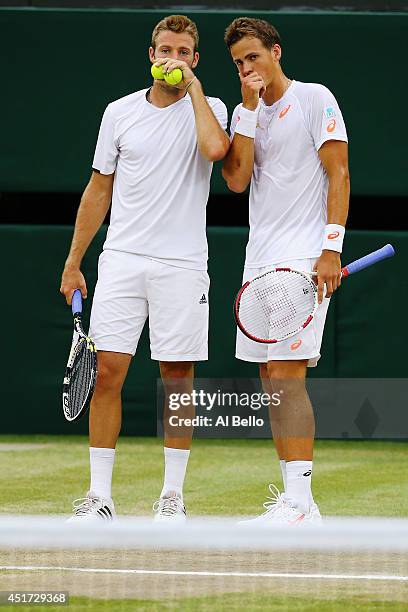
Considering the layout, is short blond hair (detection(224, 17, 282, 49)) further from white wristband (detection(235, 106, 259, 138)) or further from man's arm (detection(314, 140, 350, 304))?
man's arm (detection(314, 140, 350, 304))

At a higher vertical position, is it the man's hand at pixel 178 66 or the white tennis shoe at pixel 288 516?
the man's hand at pixel 178 66

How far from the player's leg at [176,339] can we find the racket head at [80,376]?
0.27 metres

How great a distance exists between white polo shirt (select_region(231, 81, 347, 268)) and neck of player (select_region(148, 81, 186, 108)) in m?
0.30

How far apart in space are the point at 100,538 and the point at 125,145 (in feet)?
7.39

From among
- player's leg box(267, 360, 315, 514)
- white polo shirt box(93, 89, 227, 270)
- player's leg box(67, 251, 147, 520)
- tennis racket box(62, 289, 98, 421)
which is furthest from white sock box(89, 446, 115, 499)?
white polo shirt box(93, 89, 227, 270)

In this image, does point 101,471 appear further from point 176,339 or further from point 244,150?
point 244,150

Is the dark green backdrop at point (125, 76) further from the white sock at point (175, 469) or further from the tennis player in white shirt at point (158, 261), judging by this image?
the white sock at point (175, 469)

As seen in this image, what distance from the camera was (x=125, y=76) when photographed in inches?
357

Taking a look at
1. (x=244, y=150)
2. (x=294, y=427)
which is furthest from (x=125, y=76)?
(x=294, y=427)

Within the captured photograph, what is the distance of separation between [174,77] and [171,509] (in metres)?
1.57

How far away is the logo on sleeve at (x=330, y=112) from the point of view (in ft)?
16.0

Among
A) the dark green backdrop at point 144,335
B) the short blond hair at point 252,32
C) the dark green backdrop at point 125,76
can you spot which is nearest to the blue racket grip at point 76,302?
the short blond hair at point 252,32

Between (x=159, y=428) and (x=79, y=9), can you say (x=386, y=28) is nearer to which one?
(x=79, y=9)

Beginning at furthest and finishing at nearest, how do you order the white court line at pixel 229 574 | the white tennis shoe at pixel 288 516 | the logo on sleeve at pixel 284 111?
the logo on sleeve at pixel 284 111 → the white tennis shoe at pixel 288 516 → the white court line at pixel 229 574
